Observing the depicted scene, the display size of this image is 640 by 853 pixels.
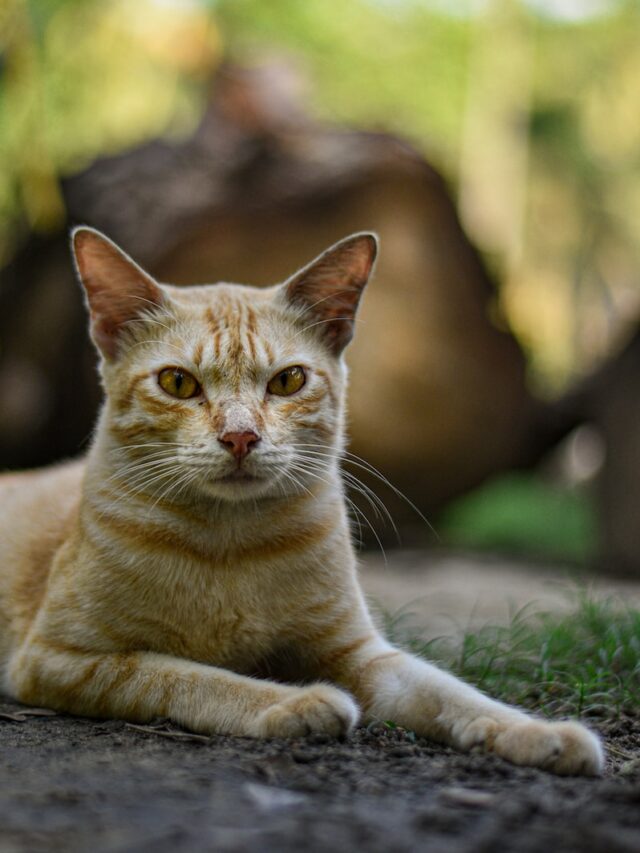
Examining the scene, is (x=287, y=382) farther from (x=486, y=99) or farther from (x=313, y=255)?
(x=486, y=99)

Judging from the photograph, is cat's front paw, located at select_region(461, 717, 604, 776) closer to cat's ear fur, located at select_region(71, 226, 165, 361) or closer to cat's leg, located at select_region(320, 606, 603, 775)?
cat's leg, located at select_region(320, 606, 603, 775)

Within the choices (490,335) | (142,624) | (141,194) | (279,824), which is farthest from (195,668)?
(490,335)

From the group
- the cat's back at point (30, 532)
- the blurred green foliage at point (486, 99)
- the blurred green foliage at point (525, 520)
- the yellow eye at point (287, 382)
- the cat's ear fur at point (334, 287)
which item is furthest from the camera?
the blurred green foliage at point (486, 99)

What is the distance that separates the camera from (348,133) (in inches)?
300

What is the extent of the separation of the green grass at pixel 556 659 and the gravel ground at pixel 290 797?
58cm

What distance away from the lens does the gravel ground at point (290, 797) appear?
5.53 ft

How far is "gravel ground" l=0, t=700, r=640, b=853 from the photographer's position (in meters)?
1.68

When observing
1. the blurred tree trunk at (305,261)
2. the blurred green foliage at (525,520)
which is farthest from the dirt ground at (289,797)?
the blurred green foliage at (525,520)

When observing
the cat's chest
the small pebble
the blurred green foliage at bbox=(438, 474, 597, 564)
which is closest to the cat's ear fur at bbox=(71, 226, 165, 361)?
the cat's chest

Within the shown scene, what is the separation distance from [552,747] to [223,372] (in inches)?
52.7

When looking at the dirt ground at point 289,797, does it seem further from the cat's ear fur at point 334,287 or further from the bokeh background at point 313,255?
the bokeh background at point 313,255

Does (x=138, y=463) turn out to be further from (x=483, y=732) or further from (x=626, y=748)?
(x=626, y=748)

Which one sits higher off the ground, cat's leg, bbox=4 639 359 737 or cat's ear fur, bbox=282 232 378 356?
cat's ear fur, bbox=282 232 378 356

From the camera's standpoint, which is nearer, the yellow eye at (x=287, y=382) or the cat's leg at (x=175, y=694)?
the cat's leg at (x=175, y=694)
